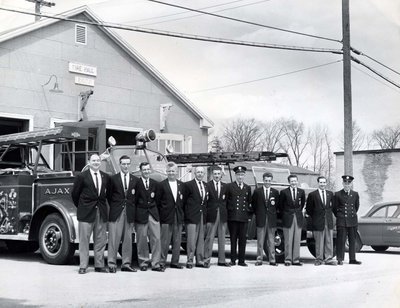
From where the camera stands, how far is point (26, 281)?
855 cm

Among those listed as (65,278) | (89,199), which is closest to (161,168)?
(89,199)

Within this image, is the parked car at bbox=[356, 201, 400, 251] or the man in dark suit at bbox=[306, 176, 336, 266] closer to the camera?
the man in dark suit at bbox=[306, 176, 336, 266]

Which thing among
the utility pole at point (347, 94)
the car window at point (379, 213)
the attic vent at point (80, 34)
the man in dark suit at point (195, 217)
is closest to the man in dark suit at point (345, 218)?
the man in dark suit at point (195, 217)

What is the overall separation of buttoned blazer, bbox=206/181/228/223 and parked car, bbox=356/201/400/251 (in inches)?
205

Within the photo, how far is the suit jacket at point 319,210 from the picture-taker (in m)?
11.5

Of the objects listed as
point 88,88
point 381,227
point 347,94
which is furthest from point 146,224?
point 88,88

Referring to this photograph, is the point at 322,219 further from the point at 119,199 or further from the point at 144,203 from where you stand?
the point at 119,199

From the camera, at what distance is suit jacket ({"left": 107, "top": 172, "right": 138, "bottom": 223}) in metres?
9.80

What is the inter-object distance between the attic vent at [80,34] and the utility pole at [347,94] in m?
7.85

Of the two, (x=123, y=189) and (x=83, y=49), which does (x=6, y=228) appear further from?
(x=83, y=49)

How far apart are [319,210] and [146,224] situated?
3.34 meters

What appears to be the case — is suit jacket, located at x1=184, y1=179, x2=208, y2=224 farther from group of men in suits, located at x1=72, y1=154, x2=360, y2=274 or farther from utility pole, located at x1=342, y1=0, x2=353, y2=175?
utility pole, located at x1=342, y1=0, x2=353, y2=175

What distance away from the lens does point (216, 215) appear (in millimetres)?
10938

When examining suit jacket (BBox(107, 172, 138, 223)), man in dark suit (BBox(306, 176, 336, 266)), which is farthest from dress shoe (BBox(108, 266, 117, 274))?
man in dark suit (BBox(306, 176, 336, 266))
